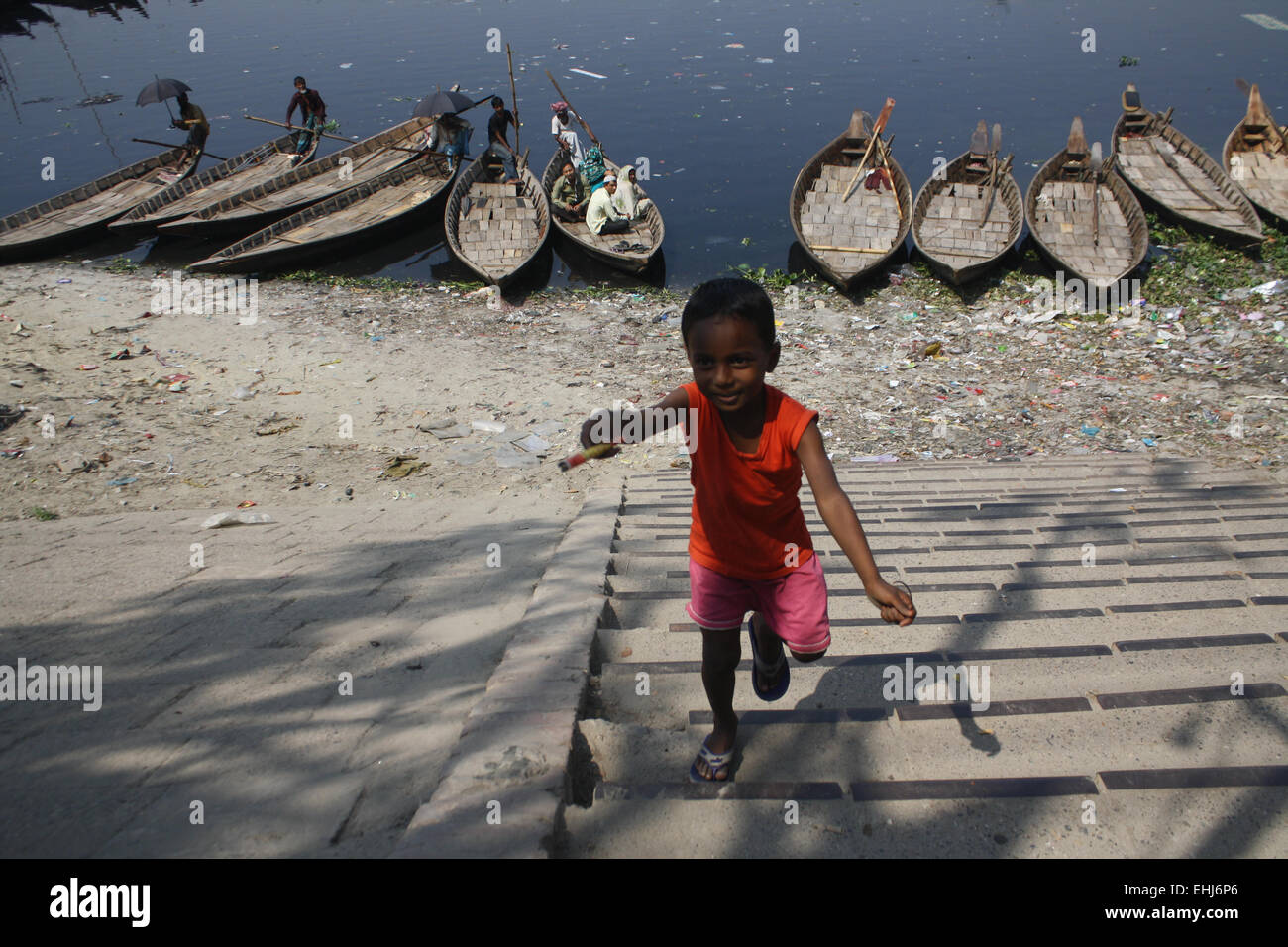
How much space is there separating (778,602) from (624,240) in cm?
1001

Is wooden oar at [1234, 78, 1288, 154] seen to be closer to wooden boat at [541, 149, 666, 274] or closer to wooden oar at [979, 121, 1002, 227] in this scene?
wooden oar at [979, 121, 1002, 227]

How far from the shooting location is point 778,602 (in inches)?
80.5

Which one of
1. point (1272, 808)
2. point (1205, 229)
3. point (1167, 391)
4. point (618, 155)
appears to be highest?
point (618, 155)

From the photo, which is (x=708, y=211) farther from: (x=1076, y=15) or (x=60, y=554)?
→ (x=1076, y=15)

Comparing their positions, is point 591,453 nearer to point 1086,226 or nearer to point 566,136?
point 1086,226

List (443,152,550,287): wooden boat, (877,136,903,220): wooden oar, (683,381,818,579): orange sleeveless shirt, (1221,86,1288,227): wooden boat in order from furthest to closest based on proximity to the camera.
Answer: (877,136,903,220): wooden oar, (1221,86,1288,227): wooden boat, (443,152,550,287): wooden boat, (683,381,818,579): orange sleeveless shirt

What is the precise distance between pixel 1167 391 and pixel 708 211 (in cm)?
831

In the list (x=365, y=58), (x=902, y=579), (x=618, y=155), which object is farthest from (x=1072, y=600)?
(x=365, y=58)

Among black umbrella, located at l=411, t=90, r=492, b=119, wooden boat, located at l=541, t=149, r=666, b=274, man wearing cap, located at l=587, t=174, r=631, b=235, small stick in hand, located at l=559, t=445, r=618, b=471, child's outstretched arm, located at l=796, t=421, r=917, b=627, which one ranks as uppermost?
black umbrella, located at l=411, t=90, r=492, b=119

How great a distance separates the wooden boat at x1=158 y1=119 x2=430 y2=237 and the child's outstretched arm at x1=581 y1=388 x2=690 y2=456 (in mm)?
11947

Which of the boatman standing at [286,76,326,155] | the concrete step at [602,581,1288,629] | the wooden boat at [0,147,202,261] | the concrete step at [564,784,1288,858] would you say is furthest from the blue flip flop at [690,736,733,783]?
the boatman standing at [286,76,326,155]

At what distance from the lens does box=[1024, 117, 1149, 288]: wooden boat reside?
955cm

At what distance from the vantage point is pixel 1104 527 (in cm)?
391

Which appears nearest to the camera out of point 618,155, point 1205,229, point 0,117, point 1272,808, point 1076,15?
point 1272,808
